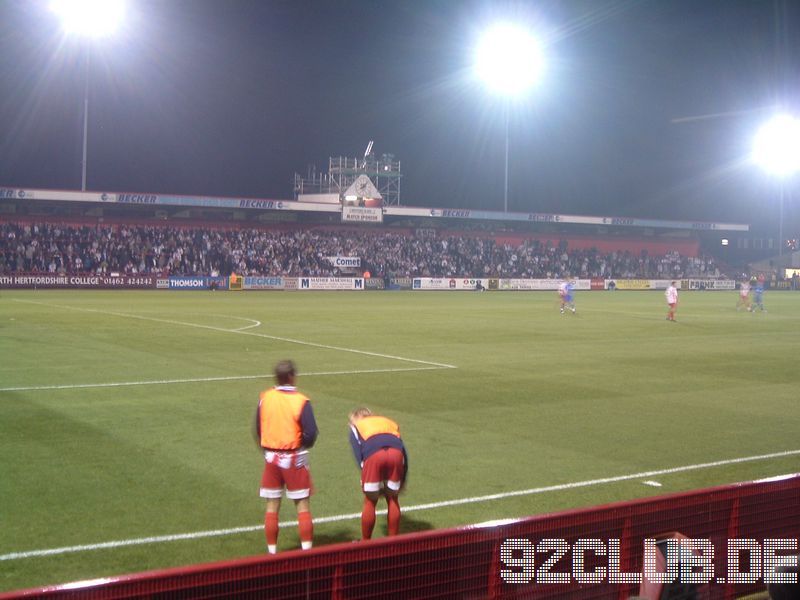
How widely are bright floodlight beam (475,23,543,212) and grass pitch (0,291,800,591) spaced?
37.7 metres

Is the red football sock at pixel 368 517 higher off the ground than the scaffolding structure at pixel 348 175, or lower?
lower

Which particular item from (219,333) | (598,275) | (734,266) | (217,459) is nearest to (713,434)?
(217,459)

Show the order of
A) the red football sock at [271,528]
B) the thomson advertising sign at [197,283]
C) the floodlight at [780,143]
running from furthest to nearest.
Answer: the floodlight at [780,143]
the thomson advertising sign at [197,283]
the red football sock at [271,528]

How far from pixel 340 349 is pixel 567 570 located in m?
18.6

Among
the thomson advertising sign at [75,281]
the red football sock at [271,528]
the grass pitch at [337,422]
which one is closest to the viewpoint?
the red football sock at [271,528]

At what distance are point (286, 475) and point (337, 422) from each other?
253 inches

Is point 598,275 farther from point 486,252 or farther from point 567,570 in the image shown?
point 567,570

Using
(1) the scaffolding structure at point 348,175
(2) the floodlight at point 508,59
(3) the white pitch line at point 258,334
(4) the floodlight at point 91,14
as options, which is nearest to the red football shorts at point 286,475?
(3) the white pitch line at point 258,334

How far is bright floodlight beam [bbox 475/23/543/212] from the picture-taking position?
62.3 meters

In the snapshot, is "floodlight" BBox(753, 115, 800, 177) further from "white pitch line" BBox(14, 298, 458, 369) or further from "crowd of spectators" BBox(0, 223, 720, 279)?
"white pitch line" BBox(14, 298, 458, 369)

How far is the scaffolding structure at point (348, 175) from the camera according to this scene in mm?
78438

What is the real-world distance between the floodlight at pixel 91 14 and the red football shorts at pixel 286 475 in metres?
46.5

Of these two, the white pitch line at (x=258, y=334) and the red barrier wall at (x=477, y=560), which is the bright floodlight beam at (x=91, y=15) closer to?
the white pitch line at (x=258, y=334)

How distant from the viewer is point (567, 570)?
578 cm
